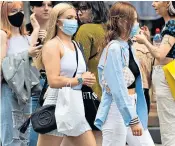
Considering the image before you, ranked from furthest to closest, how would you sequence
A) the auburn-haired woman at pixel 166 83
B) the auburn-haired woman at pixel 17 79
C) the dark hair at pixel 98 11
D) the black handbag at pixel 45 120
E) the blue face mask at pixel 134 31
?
the dark hair at pixel 98 11 → the auburn-haired woman at pixel 17 79 → the auburn-haired woman at pixel 166 83 → the black handbag at pixel 45 120 → the blue face mask at pixel 134 31

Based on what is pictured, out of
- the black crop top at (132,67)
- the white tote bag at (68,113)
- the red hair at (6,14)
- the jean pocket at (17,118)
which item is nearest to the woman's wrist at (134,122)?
the black crop top at (132,67)

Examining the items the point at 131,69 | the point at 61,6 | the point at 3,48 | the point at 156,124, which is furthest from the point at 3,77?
the point at 156,124

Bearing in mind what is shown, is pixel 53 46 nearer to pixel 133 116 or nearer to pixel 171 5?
pixel 133 116

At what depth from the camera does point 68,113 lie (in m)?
5.44

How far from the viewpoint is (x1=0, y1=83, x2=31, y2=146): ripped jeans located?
21.2 ft

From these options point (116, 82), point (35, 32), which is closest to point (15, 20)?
point (35, 32)

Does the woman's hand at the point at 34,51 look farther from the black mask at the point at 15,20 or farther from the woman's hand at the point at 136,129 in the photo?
the woman's hand at the point at 136,129

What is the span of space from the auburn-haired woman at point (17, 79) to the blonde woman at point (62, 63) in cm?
76

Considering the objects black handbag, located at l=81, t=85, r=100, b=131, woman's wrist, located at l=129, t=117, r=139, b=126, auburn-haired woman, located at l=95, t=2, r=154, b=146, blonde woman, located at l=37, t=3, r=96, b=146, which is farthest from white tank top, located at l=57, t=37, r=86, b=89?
black handbag, located at l=81, t=85, r=100, b=131

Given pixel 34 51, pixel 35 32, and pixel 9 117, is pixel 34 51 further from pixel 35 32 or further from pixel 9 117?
pixel 9 117

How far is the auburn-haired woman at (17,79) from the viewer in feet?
21.1

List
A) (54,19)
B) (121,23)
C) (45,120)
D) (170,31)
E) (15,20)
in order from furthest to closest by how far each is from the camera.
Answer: (15,20) < (170,31) < (54,19) < (45,120) < (121,23)

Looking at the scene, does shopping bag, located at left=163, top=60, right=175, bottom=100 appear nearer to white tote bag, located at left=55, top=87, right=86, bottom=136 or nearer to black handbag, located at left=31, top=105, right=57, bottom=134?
white tote bag, located at left=55, top=87, right=86, bottom=136

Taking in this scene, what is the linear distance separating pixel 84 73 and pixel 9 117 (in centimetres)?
129
